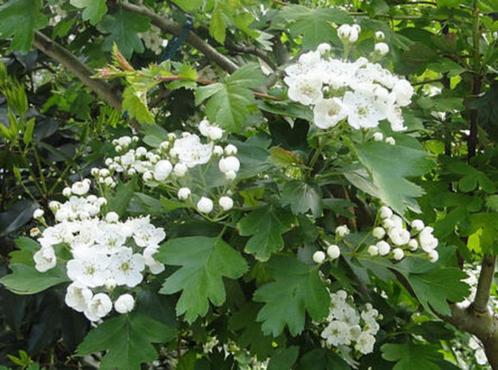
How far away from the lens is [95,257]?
884mm

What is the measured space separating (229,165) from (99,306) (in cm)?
26

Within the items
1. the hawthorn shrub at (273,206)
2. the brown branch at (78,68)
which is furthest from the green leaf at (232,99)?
the brown branch at (78,68)

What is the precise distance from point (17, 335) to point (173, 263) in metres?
0.81

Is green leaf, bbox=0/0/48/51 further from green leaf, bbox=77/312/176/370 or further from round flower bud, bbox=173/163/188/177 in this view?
green leaf, bbox=77/312/176/370

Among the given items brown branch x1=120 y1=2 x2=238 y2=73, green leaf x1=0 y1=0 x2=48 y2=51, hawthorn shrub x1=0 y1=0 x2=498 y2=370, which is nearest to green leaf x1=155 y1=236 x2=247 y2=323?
hawthorn shrub x1=0 y1=0 x2=498 y2=370

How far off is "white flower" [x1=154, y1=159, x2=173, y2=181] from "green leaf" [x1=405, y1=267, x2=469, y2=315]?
0.40m

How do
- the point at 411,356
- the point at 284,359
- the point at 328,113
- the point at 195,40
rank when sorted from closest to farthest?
the point at 328,113
the point at 284,359
the point at 411,356
the point at 195,40

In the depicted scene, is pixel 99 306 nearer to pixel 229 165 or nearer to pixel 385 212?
pixel 229 165

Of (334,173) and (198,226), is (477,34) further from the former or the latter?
(198,226)

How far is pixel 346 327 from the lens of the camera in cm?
110

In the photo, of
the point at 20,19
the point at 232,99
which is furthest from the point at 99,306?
the point at 20,19

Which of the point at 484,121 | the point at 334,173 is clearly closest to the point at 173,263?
the point at 334,173

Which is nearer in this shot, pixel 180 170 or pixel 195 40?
pixel 180 170

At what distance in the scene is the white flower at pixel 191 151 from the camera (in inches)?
37.8
